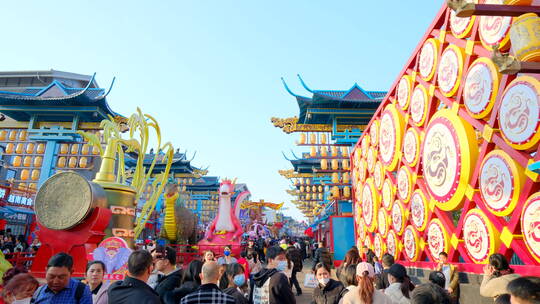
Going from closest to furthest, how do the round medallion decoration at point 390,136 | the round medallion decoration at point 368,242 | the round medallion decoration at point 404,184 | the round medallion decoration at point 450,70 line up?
the round medallion decoration at point 450,70 → the round medallion decoration at point 404,184 → the round medallion decoration at point 390,136 → the round medallion decoration at point 368,242

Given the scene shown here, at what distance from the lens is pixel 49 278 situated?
9.31 feet

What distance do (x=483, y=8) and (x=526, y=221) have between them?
8.74 ft

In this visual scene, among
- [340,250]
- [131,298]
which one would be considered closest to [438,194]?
[131,298]

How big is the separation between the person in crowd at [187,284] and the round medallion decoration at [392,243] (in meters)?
6.41

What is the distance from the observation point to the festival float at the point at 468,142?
3.95m

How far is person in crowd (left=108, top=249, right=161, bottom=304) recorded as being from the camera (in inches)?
98.2

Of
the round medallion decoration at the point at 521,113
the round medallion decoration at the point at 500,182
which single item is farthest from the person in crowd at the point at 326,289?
the round medallion decoration at the point at 521,113

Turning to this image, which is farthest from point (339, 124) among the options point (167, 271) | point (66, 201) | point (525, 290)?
point (525, 290)

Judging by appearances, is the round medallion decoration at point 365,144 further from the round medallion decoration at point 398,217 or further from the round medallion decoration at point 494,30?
the round medallion decoration at point 494,30

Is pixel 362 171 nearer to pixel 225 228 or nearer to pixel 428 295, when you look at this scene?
pixel 225 228

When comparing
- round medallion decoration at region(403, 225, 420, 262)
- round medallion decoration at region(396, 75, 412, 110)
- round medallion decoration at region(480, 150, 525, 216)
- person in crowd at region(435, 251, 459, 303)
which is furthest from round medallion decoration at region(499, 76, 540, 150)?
round medallion decoration at region(403, 225, 420, 262)

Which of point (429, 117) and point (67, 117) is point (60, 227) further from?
point (67, 117)

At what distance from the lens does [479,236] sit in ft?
16.4

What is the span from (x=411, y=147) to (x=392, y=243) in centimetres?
296
